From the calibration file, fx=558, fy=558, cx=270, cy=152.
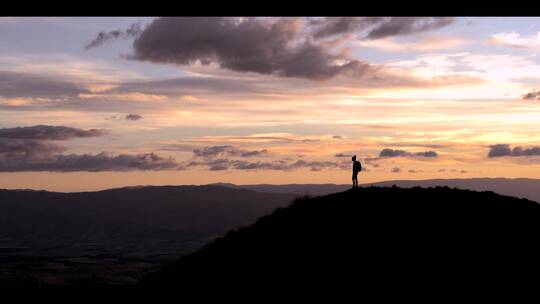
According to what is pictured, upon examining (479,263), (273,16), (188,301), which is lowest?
(188,301)

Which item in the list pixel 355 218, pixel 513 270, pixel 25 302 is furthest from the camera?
pixel 355 218

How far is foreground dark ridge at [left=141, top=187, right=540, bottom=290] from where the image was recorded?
1091 inches

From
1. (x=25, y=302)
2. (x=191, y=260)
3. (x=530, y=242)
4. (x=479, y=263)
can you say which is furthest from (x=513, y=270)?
(x=25, y=302)

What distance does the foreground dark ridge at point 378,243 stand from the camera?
90.9ft

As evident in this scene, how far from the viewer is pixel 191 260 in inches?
1483

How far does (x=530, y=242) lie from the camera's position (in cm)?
3072

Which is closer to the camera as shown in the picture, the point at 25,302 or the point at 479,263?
the point at 25,302

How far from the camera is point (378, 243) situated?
1206 inches

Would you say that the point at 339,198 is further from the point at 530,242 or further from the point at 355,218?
the point at 530,242

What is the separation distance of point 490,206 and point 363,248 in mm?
10684

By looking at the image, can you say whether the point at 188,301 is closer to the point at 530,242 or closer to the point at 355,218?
the point at 355,218

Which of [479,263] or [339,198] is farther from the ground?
→ [339,198]
